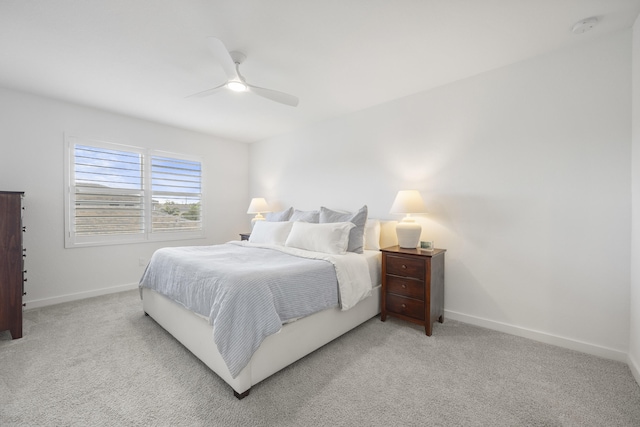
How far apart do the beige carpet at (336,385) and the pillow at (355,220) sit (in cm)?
91

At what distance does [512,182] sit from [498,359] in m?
1.52

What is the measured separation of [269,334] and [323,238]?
1.30 metres

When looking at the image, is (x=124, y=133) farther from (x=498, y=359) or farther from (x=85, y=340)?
(x=498, y=359)

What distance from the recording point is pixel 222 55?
1945 millimetres

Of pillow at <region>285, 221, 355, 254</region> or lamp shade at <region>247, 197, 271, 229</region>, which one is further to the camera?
lamp shade at <region>247, 197, 271, 229</region>

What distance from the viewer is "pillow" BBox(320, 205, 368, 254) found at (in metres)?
2.96

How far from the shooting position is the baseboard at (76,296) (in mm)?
3121

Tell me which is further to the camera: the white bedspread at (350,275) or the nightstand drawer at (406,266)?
the nightstand drawer at (406,266)

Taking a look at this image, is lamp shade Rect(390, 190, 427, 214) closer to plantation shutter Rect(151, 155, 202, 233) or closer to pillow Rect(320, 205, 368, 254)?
pillow Rect(320, 205, 368, 254)

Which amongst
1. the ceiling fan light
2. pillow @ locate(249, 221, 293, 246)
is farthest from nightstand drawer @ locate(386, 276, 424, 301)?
the ceiling fan light

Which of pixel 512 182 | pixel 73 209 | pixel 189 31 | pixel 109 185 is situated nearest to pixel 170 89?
pixel 189 31

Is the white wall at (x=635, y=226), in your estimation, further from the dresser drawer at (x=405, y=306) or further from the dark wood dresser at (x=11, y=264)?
the dark wood dresser at (x=11, y=264)

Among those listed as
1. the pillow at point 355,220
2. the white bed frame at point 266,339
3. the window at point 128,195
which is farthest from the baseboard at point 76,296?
the pillow at point 355,220

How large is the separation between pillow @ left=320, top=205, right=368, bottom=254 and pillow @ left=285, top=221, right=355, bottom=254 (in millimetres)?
113
